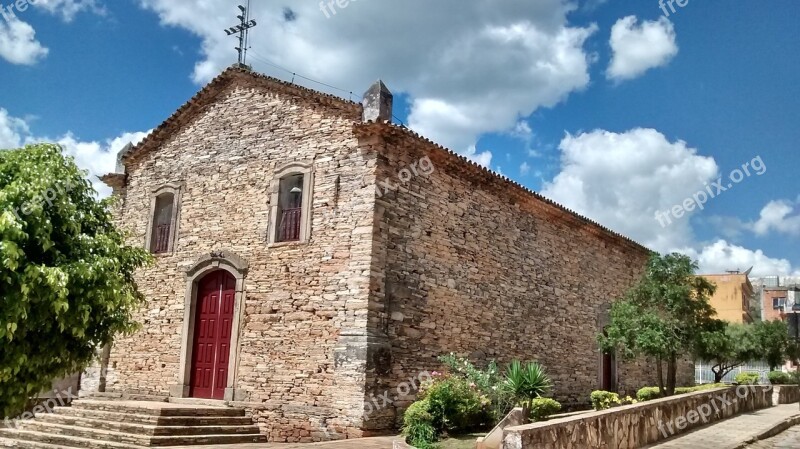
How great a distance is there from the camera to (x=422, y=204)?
45.0 feet

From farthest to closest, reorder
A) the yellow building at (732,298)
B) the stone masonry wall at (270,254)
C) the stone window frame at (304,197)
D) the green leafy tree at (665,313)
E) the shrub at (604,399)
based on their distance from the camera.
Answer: the yellow building at (732,298) → the shrub at (604,399) → the green leafy tree at (665,313) → the stone window frame at (304,197) → the stone masonry wall at (270,254)

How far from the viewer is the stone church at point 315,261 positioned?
40.9 feet

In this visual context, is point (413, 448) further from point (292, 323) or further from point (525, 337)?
point (525, 337)

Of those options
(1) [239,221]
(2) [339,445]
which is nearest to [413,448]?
(2) [339,445]

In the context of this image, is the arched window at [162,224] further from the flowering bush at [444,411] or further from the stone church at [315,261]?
the flowering bush at [444,411]

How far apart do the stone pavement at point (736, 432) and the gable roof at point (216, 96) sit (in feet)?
28.0

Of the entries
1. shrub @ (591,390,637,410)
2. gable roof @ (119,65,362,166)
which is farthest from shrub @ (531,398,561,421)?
gable roof @ (119,65,362,166)

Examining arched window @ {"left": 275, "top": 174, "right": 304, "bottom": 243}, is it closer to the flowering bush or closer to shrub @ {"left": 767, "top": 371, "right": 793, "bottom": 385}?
the flowering bush

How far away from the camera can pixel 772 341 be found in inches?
1262

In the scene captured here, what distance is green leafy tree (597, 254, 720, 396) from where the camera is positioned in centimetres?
1694

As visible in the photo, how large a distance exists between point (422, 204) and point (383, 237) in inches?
58.9

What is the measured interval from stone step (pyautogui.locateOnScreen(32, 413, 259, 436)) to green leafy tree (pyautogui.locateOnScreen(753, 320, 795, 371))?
28.4 m

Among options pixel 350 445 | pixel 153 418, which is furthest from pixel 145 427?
pixel 350 445
